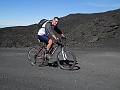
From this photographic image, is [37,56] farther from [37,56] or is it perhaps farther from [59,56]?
[59,56]

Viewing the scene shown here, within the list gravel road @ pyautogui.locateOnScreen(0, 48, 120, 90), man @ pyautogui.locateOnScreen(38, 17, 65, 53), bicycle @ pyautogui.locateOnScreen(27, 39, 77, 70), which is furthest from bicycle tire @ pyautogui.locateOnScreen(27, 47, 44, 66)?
man @ pyautogui.locateOnScreen(38, 17, 65, 53)

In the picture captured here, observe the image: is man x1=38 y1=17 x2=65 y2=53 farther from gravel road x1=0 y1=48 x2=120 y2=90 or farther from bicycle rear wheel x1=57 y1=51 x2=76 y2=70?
gravel road x1=0 y1=48 x2=120 y2=90

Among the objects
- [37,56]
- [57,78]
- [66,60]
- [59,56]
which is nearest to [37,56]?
[37,56]

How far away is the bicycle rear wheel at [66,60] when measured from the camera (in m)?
9.55

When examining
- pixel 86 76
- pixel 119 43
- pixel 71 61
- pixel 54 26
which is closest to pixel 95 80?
pixel 86 76

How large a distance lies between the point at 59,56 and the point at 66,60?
0.33m

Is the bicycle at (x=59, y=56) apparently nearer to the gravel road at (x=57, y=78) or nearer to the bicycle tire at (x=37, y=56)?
the bicycle tire at (x=37, y=56)

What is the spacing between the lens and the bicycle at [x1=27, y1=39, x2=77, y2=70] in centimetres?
962

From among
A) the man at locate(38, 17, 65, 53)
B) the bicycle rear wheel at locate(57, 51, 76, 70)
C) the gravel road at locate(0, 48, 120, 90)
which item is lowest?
the gravel road at locate(0, 48, 120, 90)

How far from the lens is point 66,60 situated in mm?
9742

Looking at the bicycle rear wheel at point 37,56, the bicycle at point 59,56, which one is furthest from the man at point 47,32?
the bicycle rear wheel at point 37,56

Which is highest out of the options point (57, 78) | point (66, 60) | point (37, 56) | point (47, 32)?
point (47, 32)

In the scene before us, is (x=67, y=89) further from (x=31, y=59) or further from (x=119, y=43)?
(x=119, y=43)

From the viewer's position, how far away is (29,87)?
6.95 m
